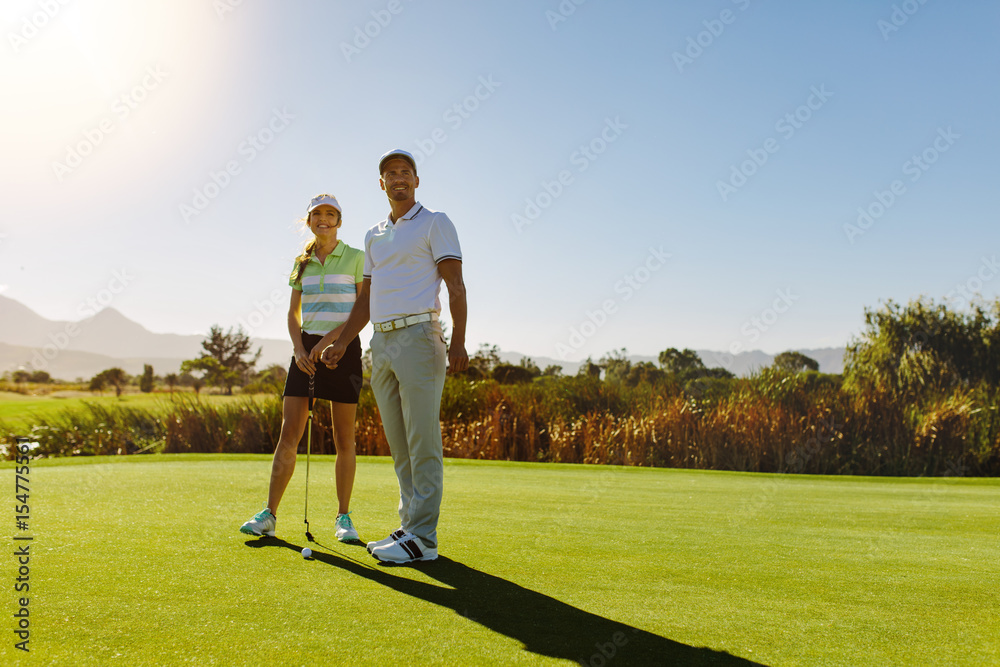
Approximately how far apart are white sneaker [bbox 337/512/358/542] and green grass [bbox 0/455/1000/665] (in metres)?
0.11

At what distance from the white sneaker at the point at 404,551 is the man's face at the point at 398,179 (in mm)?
1769

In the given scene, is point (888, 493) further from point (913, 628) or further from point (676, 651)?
point (676, 651)

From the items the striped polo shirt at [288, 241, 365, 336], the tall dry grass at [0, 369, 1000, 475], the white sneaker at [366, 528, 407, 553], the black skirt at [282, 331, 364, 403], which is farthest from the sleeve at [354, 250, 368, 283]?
the tall dry grass at [0, 369, 1000, 475]

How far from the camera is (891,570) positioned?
318cm

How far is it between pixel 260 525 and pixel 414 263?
155 centimetres

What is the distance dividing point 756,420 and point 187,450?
10.3 m

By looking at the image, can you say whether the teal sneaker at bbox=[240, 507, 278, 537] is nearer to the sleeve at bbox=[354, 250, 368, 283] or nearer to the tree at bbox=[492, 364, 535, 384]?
the sleeve at bbox=[354, 250, 368, 283]

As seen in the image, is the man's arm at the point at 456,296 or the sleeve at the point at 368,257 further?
the sleeve at the point at 368,257

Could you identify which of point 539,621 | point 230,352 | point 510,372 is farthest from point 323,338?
point 230,352

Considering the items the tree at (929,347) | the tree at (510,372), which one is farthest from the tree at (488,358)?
the tree at (929,347)

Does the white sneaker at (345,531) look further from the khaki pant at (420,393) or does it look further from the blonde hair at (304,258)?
the blonde hair at (304,258)

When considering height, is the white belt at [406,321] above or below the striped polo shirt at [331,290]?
below

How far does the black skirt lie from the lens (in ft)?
13.4

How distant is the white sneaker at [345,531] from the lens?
3607 millimetres
